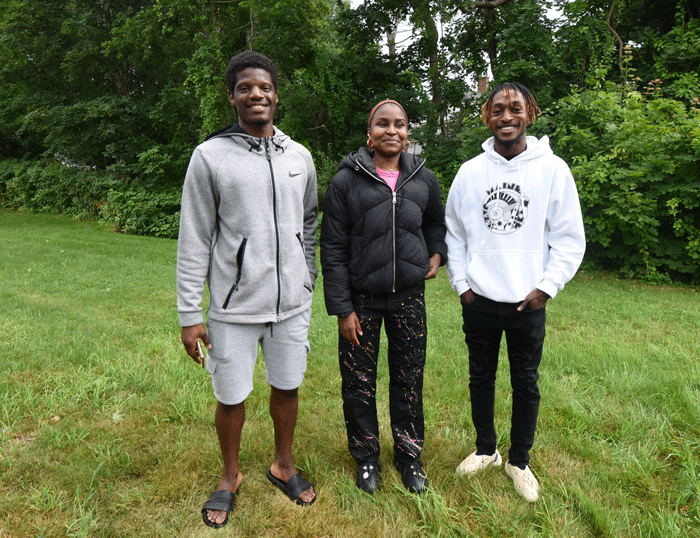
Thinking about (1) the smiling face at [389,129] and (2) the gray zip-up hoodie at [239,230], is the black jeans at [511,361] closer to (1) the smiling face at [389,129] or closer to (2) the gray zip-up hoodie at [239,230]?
(1) the smiling face at [389,129]

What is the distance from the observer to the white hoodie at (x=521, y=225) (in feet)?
7.53

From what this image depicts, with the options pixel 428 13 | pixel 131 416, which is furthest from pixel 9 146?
pixel 131 416

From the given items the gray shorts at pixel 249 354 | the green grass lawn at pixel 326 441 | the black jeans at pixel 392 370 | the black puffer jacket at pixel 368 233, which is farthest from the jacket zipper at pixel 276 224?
the green grass lawn at pixel 326 441

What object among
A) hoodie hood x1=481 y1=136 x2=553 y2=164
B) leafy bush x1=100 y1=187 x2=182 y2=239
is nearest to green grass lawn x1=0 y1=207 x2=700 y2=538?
hoodie hood x1=481 y1=136 x2=553 y2=164

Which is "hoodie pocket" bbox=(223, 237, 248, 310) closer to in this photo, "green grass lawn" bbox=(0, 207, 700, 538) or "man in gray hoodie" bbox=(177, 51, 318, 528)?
"man in gray hoodie" bbox=(177, 51, 318, 528)

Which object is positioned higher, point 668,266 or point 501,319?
point 501,319

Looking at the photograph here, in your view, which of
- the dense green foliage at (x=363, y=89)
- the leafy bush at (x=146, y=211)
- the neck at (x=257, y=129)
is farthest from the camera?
the leafy bush at (x=146, y=211)

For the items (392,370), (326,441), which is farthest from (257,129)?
(326,441)

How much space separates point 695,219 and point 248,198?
7861 millimetres

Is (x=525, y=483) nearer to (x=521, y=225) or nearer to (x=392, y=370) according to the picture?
(x=392, y=370)

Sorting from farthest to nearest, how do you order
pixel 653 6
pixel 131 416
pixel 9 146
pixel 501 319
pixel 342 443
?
1. pixel 9 146
2. pixel 653 6
3. pixel 131 416
4. pixel 342 443
5. pixel 501 319

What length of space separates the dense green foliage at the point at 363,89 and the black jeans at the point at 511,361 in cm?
599

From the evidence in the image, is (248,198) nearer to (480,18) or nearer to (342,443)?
(342,443)

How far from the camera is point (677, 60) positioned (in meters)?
10.4
